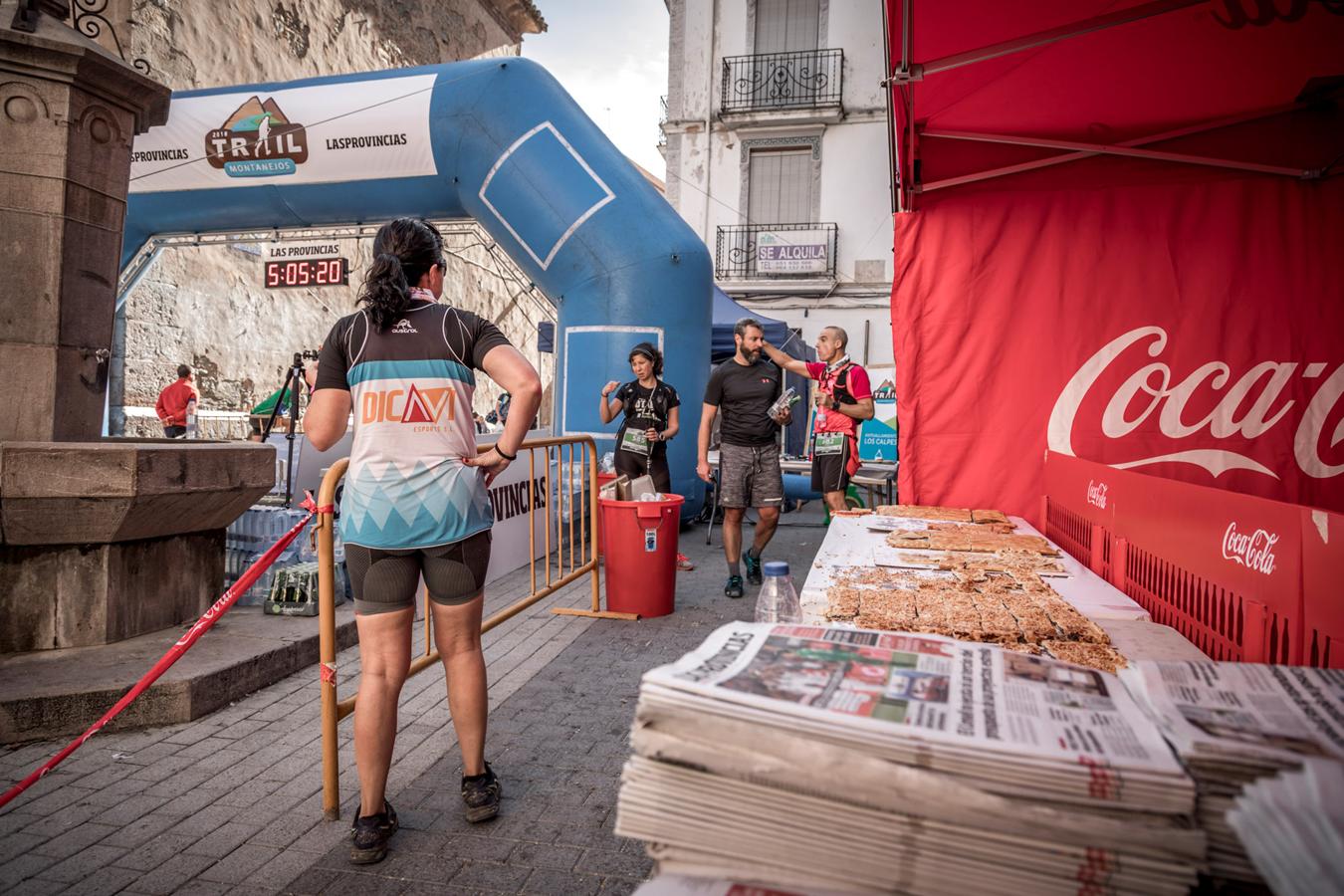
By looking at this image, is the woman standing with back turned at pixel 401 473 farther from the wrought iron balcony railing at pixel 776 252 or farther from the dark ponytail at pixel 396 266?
the wrought iron balcony railing at pixel 776 252

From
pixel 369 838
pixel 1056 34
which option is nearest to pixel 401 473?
pixel 369 838

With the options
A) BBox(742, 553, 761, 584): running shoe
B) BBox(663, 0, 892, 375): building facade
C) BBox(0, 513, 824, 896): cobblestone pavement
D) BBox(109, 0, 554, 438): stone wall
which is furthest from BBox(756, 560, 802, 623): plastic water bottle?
BBox(663, 0, 892, 375): building facade

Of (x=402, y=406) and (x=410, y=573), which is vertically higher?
(x=402, y=406)

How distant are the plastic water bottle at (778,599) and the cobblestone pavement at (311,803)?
1099mm

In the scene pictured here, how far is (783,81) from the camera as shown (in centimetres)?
2270

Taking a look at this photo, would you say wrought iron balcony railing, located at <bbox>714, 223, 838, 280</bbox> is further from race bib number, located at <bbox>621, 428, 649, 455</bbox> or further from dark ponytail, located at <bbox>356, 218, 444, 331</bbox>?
dark ponytail, located at <bbox>356, 218, 444, 331</bbox>

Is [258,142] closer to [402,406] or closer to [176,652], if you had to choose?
[176,652]

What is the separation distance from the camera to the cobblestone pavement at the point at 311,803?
8.95ft

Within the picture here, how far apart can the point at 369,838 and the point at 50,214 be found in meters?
3.97

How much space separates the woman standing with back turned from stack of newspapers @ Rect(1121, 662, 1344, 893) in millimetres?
2239

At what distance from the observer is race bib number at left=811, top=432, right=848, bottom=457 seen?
274 inches

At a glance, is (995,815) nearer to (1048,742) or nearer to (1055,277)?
(1048,742)

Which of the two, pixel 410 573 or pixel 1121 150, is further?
pixel 1121 150

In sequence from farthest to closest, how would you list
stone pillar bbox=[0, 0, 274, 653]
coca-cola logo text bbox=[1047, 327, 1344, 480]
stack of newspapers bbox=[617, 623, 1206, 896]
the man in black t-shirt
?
the man in black t-shirt, coca-cola logo text bbox=[1047, 327, 1344, 480], stone pillar bbox=[0, 0, 274, 653], stack of newspapers bbox=[617, 623, 1206, 896]
